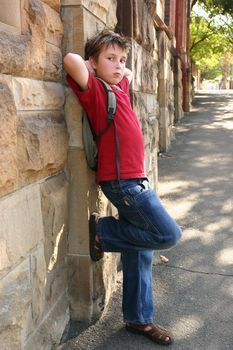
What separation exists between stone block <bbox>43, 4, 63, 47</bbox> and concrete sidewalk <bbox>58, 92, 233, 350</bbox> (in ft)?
5.46

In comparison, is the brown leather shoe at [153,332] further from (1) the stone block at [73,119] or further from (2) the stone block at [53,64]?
(2) the stone block at [53,64]

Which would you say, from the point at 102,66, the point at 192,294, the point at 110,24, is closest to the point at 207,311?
the point at 192,294

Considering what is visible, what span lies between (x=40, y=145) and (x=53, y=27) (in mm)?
653

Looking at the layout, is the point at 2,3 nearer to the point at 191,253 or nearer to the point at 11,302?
the point at 11,302

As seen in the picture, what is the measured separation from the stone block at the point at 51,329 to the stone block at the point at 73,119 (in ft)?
2.96

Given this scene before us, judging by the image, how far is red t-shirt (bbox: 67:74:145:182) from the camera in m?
2.40

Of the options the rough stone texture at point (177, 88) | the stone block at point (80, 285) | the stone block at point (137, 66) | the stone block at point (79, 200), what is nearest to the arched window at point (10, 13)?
the stone block at point (79, 200)

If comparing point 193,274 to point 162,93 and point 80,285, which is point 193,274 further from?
point 162,93

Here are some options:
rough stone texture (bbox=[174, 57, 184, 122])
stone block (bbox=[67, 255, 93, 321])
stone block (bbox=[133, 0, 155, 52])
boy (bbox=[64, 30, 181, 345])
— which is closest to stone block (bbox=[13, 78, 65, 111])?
boy (bbox=[64, 30, 181, 345])

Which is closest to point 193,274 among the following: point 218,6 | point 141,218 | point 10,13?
point 141,218

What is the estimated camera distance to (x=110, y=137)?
8.01ft

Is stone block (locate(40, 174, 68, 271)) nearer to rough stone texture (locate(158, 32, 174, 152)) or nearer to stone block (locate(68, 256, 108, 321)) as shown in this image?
stone block (locate(68, 256, 108, 321))

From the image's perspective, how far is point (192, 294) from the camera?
3.19 meters

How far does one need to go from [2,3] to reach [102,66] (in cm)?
77
